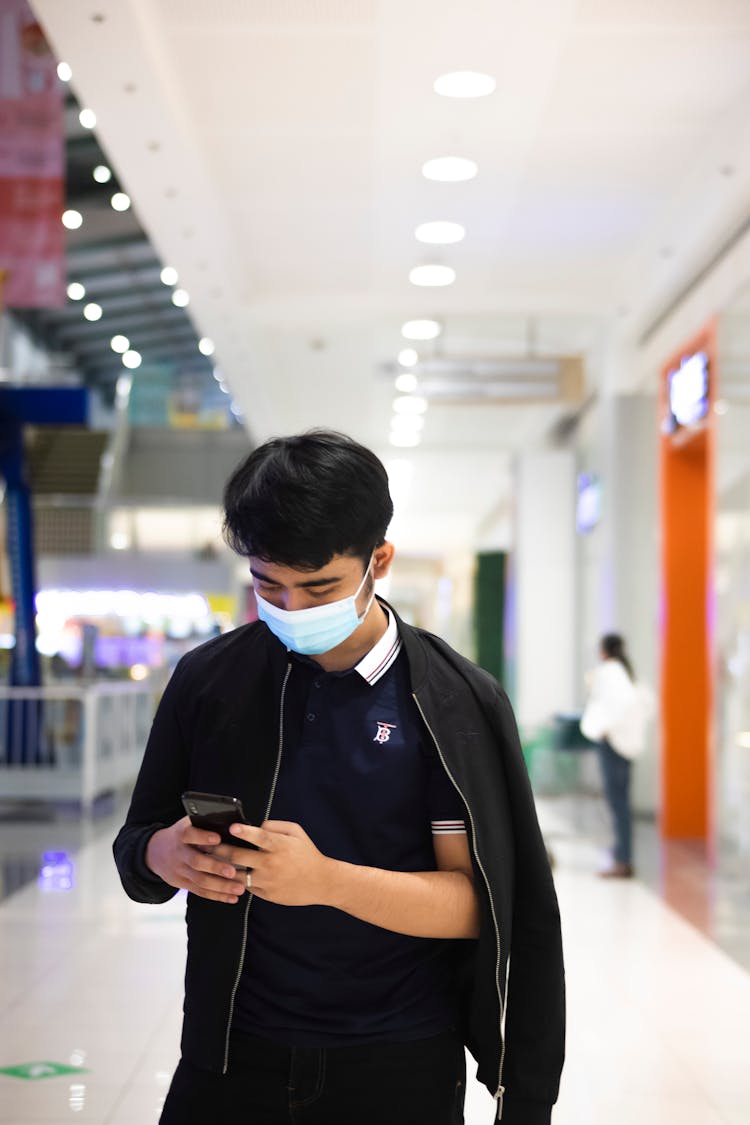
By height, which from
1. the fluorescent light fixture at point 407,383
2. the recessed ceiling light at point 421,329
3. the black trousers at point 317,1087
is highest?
the recessed ceiling light at point 421,329

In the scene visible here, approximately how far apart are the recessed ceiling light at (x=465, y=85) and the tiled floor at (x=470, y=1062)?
4.07 metres

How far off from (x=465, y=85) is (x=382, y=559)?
5353 mm

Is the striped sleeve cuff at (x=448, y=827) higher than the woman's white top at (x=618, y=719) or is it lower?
higher

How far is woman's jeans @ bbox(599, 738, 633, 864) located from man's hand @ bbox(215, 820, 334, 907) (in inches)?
277

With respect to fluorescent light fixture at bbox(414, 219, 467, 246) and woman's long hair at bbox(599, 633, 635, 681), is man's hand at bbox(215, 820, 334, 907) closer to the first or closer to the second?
woman's long hair at bbox(599, 633, 635, 681)

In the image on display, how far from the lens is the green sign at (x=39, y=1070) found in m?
4.17

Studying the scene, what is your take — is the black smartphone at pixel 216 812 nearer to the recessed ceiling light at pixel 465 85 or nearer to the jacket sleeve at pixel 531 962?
the jacket sleeve at pixel 531 962

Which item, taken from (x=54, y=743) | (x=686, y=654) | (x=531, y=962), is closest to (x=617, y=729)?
(x=686, y=654)

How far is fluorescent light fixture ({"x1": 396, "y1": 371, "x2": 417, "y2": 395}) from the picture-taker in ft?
37.1

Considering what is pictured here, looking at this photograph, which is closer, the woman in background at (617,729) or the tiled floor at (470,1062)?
the tiled floor at (470,1062)

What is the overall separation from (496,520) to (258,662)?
75.8 ft

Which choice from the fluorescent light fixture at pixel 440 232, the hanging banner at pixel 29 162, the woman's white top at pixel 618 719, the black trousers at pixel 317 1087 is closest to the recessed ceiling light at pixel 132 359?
the fluorescent light fixture at pixel 440 232

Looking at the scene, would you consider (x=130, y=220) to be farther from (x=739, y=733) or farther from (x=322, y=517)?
(x=322, y=517)

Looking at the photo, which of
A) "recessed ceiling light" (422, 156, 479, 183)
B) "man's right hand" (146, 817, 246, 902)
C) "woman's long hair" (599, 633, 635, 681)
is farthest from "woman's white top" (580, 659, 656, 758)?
"man's right hand" (146, 817, 246, 902)
